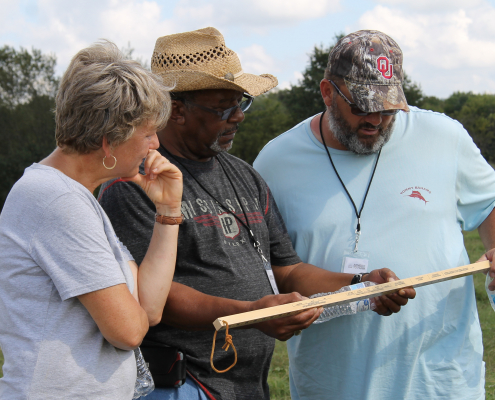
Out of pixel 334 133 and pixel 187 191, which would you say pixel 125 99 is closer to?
pixel 187 191

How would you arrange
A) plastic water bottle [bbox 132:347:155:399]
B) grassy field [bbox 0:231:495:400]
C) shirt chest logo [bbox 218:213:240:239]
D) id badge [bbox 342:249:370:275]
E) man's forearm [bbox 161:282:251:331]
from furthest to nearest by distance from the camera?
grassy field [bbox 0:231:495:400]
id badge [bbox 342:249:370:275]
shirt chest logo [bbox 218:213:240:239]
man's forearm [bbox 161:282:251:331]
plastic water bottle [bbox 132:347:155:399]

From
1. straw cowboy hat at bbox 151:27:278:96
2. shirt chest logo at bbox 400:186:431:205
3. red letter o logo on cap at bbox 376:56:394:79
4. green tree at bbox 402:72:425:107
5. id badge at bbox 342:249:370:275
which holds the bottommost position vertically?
id badge at bbox 342:249:370:275

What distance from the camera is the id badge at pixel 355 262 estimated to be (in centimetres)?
286

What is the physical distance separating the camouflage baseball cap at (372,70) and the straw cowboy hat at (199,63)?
1.75 ft

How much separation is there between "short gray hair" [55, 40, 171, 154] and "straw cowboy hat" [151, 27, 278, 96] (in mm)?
571

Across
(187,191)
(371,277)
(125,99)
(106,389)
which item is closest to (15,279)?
(106,389)

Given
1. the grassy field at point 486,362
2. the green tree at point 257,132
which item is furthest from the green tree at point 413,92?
the grassy field at point 486,362

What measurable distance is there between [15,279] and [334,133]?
1.96 metres

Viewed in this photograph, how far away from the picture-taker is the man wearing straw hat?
2307 millimetres

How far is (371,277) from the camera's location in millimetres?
2660

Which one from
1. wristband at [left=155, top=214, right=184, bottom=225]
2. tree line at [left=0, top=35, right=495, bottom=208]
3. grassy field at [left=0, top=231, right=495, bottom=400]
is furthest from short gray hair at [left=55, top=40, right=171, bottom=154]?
tree line at [left=0, top=35, right=495, bottom=208]

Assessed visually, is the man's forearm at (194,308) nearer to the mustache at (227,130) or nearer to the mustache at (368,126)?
the mustache at (227,130)

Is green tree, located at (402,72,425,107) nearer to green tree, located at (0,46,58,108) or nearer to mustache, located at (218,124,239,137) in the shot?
green tree, located at (0,46,58,108)

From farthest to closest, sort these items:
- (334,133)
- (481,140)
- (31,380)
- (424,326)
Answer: (481,140) < (334,133) < (424,326) < (31,380)
